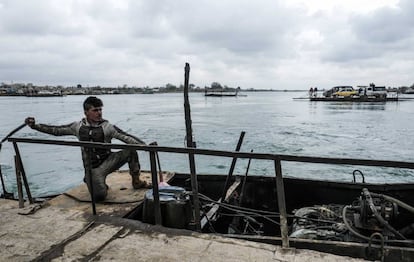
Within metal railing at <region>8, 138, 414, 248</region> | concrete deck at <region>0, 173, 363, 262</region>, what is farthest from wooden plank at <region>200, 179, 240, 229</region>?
concrete deck at <region>0, 173, 363, 262</region>

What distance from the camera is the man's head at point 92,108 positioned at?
174 inches

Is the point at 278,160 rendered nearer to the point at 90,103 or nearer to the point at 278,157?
the point at 278,157

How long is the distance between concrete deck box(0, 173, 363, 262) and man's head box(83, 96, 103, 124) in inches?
52.5

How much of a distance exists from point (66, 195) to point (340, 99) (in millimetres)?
62796

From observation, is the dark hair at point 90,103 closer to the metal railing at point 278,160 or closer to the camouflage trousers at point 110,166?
the camouflage trousers at point 110,166

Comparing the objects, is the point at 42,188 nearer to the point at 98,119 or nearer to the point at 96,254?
the point at 98,119

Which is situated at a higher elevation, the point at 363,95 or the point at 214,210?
the point at 214,210

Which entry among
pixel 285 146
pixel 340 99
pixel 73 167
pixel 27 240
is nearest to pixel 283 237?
pixel 27 240

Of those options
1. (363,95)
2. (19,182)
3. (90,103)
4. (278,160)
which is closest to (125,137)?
(90,103)

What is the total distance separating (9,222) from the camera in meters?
3.55

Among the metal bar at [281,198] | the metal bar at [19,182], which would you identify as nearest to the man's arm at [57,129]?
the metal bar at [19,182]

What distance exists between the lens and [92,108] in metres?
4.43

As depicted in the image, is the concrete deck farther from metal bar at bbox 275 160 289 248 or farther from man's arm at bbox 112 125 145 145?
man's arm at bbox 112 125 145 145

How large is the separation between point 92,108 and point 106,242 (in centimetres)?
212
